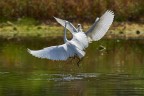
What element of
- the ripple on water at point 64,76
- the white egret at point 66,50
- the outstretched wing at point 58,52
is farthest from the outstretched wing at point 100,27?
the outstretched wing at point 58,52

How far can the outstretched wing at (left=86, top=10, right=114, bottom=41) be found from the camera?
50.1 ft

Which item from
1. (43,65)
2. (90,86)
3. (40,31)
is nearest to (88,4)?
(40,31)

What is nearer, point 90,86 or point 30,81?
point 90,86

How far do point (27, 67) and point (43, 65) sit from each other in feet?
2.27

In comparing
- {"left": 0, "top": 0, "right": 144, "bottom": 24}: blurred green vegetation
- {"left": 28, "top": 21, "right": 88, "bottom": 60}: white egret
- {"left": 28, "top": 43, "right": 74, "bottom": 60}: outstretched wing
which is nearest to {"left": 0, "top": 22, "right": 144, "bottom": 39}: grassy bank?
{"left": 0, "top": 0, "right": 144, "bottom": 24}: blurred green vegetation

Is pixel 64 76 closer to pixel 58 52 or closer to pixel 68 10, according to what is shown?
pixel 58 52

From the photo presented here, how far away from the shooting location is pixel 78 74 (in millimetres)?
15578

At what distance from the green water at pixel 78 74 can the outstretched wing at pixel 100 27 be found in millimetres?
767

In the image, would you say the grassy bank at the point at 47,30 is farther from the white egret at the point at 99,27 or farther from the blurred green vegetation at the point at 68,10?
the white egret at the point at 99,27

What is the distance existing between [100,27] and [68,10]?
14.3m

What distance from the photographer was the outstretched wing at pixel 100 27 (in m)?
15.3

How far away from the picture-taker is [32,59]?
749 inches

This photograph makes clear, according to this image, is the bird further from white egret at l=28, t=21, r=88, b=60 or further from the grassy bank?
the grassy bank

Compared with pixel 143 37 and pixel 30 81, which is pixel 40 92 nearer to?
pixel 30 81
